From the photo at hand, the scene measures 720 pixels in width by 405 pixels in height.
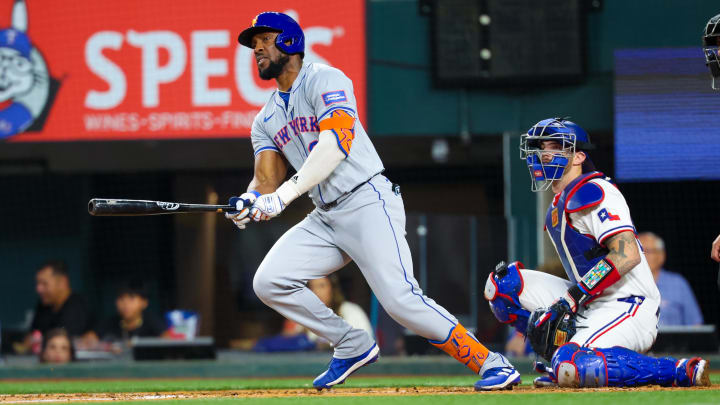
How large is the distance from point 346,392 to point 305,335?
5.08 metres

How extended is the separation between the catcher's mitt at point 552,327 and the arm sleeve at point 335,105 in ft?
4.19

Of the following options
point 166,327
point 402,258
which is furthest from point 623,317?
point 166,327

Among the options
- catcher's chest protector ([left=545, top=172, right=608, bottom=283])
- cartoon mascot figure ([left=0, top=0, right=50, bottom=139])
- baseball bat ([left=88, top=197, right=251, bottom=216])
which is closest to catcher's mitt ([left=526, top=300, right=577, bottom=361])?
catcher's chest protector ([left=545, top=172, right=608, bottom=283])

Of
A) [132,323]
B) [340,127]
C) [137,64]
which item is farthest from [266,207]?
[132,323]

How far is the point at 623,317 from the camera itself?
205 inches

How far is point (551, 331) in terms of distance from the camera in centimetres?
528

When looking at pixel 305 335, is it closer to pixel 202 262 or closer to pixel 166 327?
pixel 166 327

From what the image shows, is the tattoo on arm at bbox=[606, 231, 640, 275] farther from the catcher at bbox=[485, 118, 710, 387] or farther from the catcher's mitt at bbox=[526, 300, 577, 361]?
the catcher's mitt at bbox=[526, 300, 577, 361]

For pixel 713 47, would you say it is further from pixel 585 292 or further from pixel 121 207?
pixel 121 207

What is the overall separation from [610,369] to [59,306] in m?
6.45

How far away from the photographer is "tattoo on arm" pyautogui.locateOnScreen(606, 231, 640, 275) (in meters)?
5.05

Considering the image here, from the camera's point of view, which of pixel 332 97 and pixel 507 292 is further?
pixel 507 292

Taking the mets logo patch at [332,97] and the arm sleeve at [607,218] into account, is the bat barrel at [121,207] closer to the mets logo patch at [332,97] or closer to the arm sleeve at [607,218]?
the mets logo patch at [332,97]

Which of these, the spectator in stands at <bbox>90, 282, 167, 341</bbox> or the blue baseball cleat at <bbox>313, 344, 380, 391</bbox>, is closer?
the blue baseball cleat at <bbox>313, 344, 380, 391</bbox>
